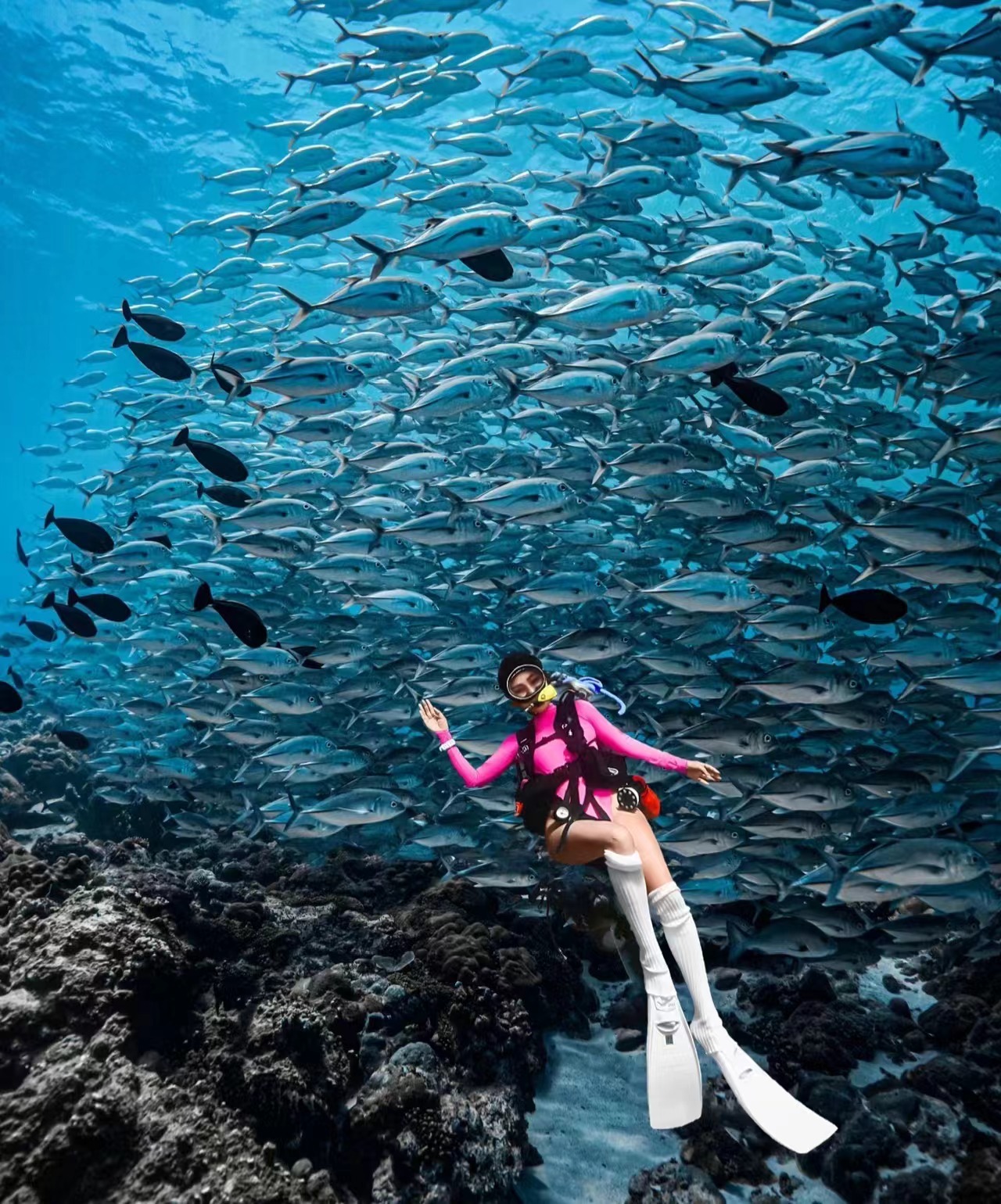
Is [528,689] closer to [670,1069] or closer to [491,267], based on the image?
[670,1069]

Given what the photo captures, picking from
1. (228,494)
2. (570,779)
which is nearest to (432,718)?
(570,779)

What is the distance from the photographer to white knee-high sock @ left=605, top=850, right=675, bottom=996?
326 centimetres

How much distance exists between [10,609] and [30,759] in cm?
878

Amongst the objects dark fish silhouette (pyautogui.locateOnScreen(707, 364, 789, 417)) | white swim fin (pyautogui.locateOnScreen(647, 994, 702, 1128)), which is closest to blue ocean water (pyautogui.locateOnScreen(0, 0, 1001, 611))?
dark fish silhouette (pyautogui.locateOnScreen(707, 364, 789, 417))

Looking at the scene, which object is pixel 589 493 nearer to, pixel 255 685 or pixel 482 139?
pixel 255 685

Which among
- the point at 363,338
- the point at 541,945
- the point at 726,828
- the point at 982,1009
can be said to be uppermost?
the point at 363,338

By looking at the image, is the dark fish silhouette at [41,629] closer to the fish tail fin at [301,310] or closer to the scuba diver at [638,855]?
the fish tail fin at [301,310]

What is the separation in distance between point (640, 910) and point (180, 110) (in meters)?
28.8

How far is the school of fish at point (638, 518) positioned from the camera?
5336mm

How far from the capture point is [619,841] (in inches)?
129

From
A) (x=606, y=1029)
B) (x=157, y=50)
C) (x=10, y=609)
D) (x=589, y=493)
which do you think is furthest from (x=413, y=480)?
(x=157, y=50)

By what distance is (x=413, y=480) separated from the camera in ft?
22.7

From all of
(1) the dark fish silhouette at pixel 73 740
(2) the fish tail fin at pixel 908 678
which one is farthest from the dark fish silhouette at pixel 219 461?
(2) the fish tail fin at pixel 908 678

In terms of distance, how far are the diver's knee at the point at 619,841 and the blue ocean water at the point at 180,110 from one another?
607 inches
